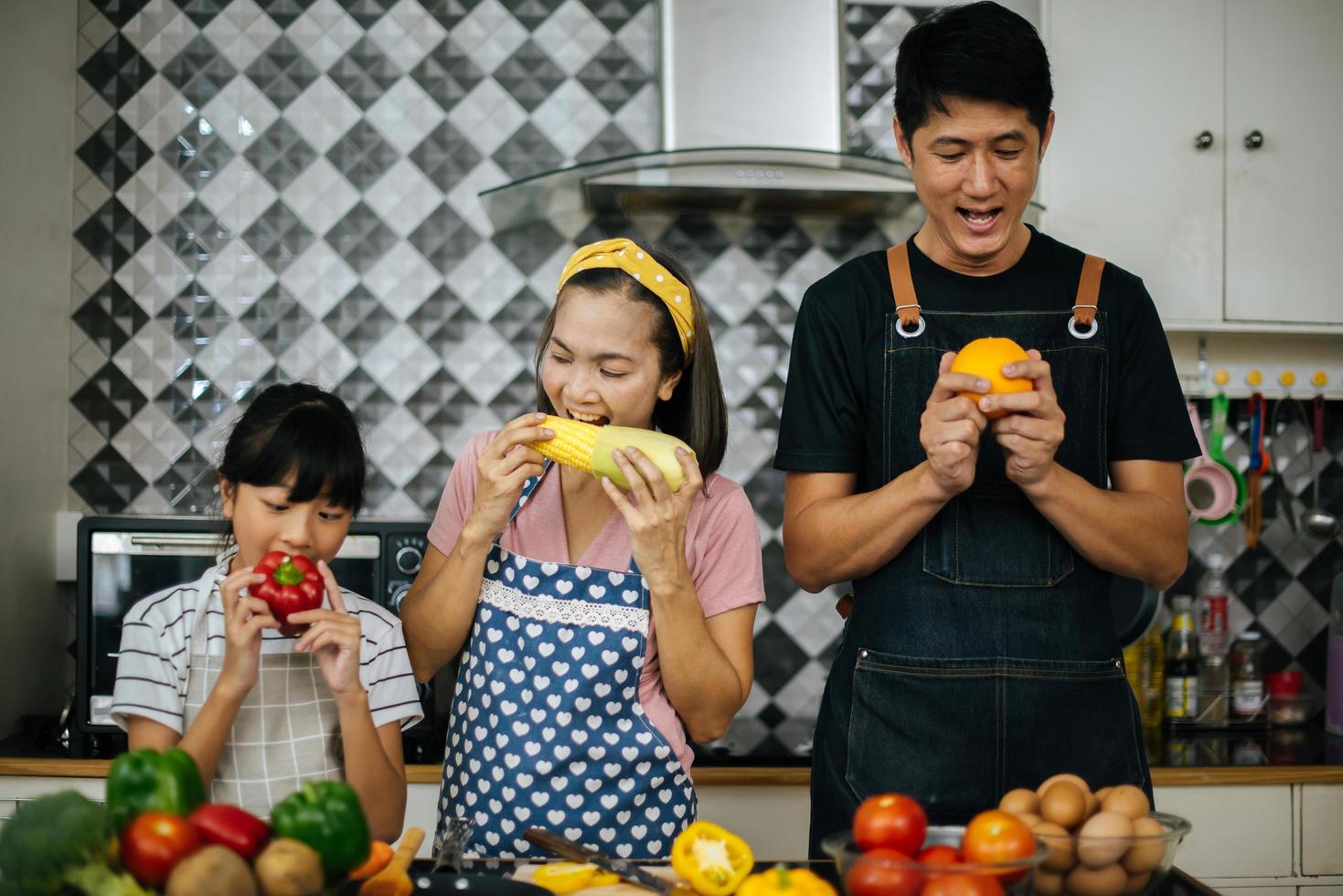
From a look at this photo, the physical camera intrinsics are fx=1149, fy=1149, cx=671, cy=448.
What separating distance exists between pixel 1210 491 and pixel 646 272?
79.9 inches

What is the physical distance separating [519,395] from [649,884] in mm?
1987

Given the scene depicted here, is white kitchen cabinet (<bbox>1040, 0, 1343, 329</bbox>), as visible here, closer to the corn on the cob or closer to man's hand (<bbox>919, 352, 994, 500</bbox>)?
man's hand (<bbox>919, 352, 994, 500</bbox>)

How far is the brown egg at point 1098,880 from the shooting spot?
0.97 meters

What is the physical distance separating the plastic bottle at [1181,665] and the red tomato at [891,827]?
211 cm

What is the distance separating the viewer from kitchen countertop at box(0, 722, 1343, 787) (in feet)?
7.72

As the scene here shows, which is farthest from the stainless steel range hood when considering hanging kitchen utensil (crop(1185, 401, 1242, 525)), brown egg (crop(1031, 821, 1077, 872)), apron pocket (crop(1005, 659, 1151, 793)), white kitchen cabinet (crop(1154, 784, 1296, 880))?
brown egg (crop(1031, 821, 1077, 872))

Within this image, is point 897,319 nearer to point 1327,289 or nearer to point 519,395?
point 519,395

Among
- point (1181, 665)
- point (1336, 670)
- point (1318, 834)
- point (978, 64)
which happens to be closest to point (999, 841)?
point (978, 64)

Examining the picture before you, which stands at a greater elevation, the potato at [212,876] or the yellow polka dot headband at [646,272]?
the yellow polka dot headband at [646,272]

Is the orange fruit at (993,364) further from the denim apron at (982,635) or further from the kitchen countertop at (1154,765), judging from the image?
the kitchen countertop at (1154,765)

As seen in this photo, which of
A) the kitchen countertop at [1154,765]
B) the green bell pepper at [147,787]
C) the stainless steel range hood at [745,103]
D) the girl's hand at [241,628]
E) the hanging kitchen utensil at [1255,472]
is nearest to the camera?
the green bell pepper at [147,787]

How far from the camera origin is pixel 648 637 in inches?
61.3

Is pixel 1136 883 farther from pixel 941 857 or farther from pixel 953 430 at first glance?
pixel 953 430

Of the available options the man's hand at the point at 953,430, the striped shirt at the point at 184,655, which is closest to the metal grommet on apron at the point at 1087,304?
the man's hand at the point at 953,430
